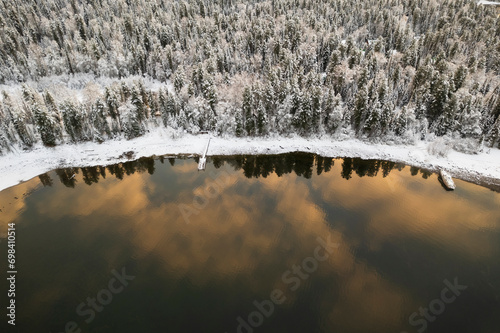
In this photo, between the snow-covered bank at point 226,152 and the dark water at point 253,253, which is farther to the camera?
the snow-covered bank at point 226,152

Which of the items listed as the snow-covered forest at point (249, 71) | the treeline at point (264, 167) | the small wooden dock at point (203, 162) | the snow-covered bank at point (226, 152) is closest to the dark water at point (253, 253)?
the treeline at point (264, 167)

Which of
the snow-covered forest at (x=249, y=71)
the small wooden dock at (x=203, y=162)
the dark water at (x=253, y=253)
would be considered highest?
the snow-covered forest at (x=249, y=71)

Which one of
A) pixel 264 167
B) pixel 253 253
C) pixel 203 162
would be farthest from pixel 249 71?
pixel 253 253

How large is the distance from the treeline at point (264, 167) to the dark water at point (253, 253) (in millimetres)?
1025

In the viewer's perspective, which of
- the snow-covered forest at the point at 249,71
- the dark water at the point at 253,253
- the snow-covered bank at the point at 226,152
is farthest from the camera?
the snow-covered forest at the point at 249,71

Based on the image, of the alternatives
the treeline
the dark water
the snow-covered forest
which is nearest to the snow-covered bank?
the treeline

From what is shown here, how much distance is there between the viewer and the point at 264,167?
67562mm

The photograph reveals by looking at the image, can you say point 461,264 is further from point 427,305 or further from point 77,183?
point 77,183

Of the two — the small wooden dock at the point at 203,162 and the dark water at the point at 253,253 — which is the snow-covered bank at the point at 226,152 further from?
the dark water at the point at 253,253

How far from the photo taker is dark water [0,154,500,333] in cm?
3581

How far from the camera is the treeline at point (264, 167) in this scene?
210 feet

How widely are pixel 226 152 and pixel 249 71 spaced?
42.8 meters

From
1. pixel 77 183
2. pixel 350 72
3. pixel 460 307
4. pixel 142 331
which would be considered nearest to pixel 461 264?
pixel 460 307

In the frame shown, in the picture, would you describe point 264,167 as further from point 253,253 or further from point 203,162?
point 253,253
